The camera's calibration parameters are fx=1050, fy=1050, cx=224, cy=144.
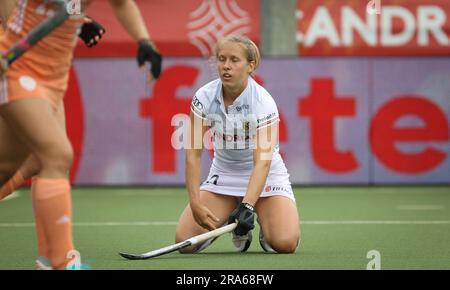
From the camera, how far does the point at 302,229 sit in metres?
7.57

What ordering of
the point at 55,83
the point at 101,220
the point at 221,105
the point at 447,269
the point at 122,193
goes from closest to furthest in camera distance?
the point at 55,83
the point at 447,269
the point at 221,105
the point at 101,220
the point at 122,193

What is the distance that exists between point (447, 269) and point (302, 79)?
22.8ft

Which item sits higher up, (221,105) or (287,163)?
(221,105)

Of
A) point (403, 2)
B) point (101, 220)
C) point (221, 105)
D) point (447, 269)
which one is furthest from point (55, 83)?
point (403, 2)

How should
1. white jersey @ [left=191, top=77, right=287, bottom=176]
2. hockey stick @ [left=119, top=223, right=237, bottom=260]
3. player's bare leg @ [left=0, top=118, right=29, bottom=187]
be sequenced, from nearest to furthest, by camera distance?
1. player's bare leg @ [left=0, top=118, right=29, bottom=187]
2. hockey stick @ [left=119, top=223, right=237, bottom=260]
3. white jersey @ [left=191, top=77, right=287, bottom=176]

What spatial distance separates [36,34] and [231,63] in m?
1.70

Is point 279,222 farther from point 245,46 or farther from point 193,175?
Result: point 245,46

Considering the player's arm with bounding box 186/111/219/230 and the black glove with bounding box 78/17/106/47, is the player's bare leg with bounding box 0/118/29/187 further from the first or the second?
the player's arm with bounding box 186/111/219/230

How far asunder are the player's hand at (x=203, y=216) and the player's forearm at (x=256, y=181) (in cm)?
23

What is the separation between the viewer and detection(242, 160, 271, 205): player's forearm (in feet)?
18.5

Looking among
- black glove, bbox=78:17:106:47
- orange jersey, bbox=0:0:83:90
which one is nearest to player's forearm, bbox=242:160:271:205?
black glove, bbox=78:17:106:47

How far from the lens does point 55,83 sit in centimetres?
444

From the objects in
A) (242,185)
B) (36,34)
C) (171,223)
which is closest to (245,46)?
(242,185)
